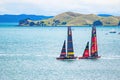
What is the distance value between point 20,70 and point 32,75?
7.02 m

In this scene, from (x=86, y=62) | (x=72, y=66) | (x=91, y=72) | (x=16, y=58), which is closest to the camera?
(x=91, y=72)

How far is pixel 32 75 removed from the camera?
8638 centimetres

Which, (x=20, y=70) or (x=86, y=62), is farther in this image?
(x=86, y=62)

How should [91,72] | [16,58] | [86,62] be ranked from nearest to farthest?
[91,72] < [86,62] < [16,58]

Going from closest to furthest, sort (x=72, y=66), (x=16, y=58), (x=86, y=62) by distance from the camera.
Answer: (x=72, y=66) → (x=86, y=62) → (x=16, y=58)

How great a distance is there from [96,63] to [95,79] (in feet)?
71.3

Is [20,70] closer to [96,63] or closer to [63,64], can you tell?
[63,64]

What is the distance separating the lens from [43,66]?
99.6 meters

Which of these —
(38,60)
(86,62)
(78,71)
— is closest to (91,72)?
(78,71)

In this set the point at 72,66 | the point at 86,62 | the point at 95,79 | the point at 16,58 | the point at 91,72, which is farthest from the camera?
the point at 16,58

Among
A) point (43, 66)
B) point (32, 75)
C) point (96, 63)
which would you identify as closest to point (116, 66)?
point (96, 63)

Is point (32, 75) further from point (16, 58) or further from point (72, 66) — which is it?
point (16, 58)

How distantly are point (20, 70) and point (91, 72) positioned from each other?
1264 centimetres

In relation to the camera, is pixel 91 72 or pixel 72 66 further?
pixel 72 66
